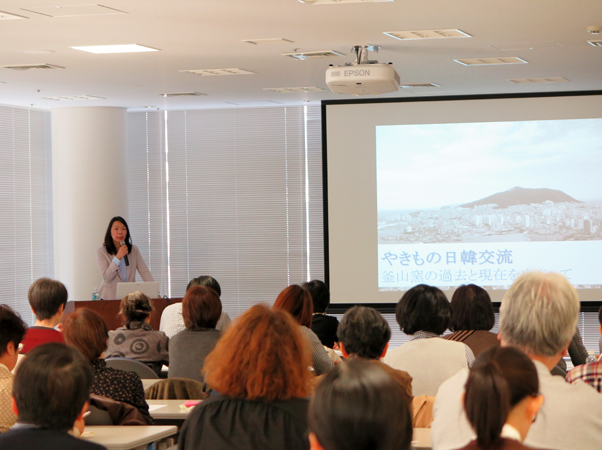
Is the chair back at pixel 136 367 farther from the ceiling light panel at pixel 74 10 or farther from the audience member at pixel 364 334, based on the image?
the ceiling light panel at pixel 74 10

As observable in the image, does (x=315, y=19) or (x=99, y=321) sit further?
(x=315, y=19)

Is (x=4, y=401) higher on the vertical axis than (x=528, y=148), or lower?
lower

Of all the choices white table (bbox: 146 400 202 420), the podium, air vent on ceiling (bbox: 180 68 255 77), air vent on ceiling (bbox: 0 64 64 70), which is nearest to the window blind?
the podium

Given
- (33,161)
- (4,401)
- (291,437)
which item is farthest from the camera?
(33,161)

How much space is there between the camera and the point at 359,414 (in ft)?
3.86

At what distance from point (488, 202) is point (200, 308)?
5.01m

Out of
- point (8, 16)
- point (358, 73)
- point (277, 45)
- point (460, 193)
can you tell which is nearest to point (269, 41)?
point (277, 45)

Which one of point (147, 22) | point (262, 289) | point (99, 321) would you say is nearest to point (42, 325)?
point (99, 321)

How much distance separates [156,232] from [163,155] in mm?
1053

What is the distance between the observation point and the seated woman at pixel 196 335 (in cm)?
410

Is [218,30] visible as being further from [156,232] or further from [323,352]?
[156,232]

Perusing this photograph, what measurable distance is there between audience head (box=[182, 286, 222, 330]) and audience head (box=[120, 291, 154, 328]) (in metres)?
0.72

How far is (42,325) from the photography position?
4.27 m

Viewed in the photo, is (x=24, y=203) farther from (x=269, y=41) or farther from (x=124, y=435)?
(x=124, y=435)
